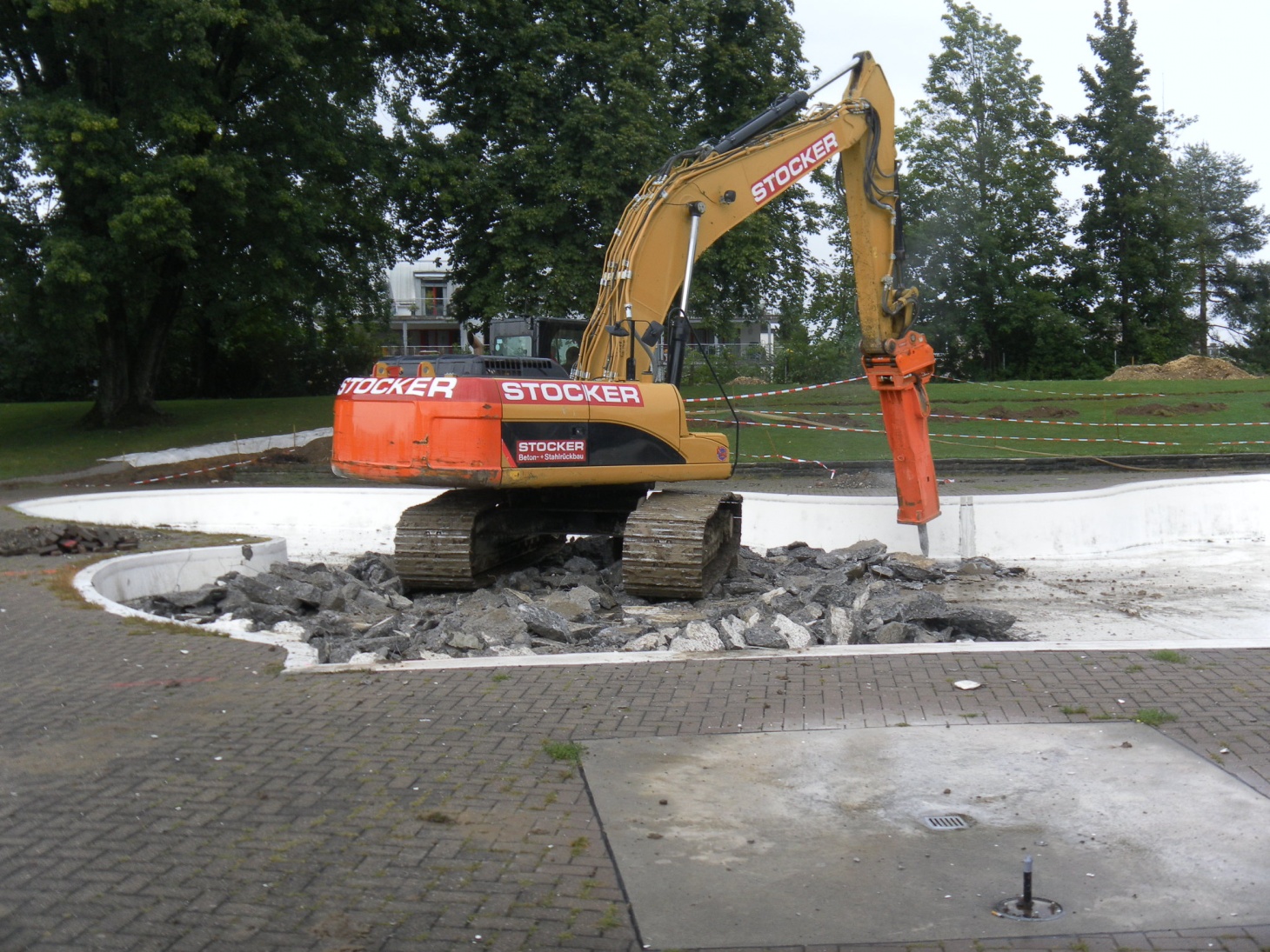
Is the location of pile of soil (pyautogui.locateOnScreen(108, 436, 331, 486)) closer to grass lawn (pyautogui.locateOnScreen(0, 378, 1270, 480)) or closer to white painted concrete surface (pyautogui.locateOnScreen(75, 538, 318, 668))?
grass lawn (pyautogui.locateOnScreen(0, 378, 1270, 480))

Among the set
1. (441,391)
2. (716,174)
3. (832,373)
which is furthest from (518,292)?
(441,391)

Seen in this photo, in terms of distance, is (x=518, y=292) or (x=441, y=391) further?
(x=518, y=292)

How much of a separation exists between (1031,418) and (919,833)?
77.2 feet

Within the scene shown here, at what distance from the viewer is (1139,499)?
15.8 meters

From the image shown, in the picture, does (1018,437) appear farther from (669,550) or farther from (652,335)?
(669,550)

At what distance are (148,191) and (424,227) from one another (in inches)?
427

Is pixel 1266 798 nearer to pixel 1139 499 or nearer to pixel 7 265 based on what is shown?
pixel 1139 499

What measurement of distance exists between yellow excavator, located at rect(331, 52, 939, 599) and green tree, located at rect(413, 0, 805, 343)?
1448cm

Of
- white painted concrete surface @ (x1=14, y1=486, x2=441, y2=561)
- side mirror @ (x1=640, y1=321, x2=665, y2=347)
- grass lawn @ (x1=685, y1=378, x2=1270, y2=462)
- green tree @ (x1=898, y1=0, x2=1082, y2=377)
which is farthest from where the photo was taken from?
green tree @ (x1=898, y1=0, x2=1082, y2=377)

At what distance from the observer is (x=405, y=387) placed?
36.6ft

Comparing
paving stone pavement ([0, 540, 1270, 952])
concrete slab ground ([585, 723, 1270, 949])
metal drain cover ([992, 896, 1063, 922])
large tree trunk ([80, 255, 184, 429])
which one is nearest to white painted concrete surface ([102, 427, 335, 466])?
large tree trunk ([80, 255, 184, 429])

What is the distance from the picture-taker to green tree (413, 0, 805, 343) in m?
28.2

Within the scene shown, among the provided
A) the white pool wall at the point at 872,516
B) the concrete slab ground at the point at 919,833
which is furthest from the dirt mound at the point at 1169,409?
the concrete slab ground at the point at 919,833

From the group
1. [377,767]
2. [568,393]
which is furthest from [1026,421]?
[377,767]
